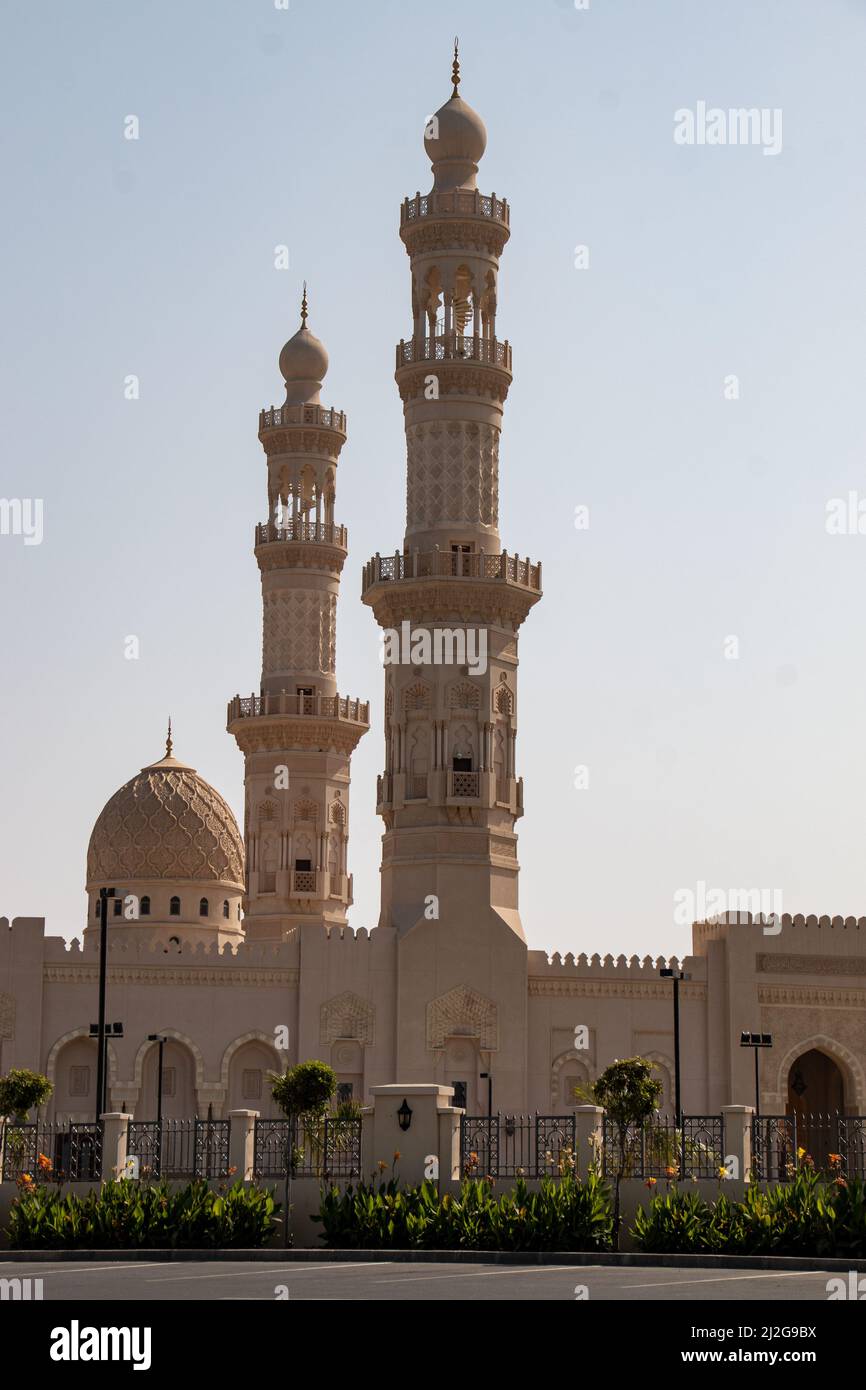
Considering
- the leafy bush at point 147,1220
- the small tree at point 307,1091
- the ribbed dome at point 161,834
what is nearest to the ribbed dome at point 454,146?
the ribbed dome at point 161,834

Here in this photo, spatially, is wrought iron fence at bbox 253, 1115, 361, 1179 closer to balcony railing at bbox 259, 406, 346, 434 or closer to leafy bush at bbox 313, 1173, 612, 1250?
leafy bush at bbox 313, 1173, 612, 1250

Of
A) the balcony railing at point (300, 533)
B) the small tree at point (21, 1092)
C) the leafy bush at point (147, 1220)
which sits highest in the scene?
the balcony railing at point (300, 533)

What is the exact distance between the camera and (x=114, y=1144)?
28.7 metres

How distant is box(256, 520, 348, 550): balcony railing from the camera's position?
60.7 metres

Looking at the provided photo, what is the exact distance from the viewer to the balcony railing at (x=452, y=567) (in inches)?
1927

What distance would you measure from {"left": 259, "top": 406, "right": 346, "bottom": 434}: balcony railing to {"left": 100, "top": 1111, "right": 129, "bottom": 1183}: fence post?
3492 cm

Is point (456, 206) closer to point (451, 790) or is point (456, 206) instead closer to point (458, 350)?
point (458, 350)

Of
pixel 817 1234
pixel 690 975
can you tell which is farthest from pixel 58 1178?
pixel 690 975

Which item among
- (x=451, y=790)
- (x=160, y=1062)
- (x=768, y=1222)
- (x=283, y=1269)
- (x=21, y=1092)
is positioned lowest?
(x=283, y=1269)

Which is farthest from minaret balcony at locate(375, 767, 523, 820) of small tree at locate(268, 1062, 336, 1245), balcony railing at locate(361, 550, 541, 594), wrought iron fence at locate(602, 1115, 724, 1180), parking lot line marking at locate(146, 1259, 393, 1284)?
parking lot line marking at locate(146, 1259, 393, 1284)

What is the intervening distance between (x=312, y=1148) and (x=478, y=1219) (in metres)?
4.10

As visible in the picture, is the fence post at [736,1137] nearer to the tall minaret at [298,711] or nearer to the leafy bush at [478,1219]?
the leafy bush at [478,1219]

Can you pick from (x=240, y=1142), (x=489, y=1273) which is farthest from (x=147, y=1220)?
(x=489, y=1273)

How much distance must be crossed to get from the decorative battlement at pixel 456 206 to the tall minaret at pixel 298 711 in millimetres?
11130
